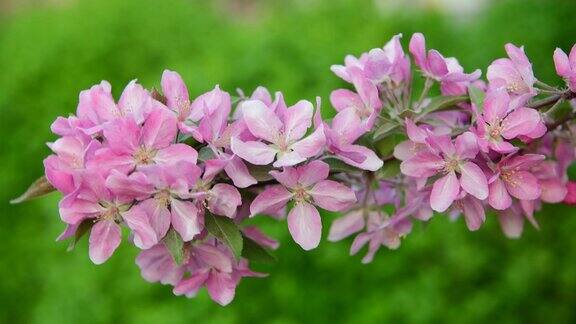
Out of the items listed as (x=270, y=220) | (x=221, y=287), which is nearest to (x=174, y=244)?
(x=221, y=287)

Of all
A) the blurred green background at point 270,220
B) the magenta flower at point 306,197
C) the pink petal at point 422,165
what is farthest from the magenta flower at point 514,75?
the blurred green background at point 270,220

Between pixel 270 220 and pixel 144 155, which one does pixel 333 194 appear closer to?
pixel 144 155

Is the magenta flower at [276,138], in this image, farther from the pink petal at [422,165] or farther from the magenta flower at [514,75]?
the magenta flower at [514,75]

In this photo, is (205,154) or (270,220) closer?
(205,154)

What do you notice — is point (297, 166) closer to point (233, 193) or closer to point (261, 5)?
point (233, 193)

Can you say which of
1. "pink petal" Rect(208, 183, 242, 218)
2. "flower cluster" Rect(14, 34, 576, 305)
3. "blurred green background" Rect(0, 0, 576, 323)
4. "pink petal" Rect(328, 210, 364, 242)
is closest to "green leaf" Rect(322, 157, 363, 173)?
"flower cluster" Rect(14, 34, 576, 305)

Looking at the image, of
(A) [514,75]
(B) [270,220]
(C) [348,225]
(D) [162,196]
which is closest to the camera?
(D) [162,196]

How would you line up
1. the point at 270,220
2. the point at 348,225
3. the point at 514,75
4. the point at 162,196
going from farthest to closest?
the point at 270,220, the point at 348,225, the point at 514,75, the point at 162,196
